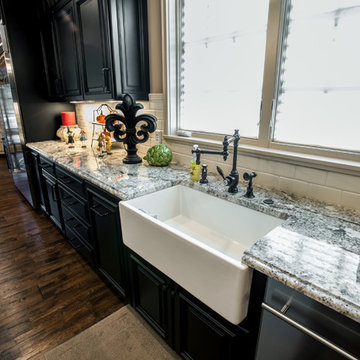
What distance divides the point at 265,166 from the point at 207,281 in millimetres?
805

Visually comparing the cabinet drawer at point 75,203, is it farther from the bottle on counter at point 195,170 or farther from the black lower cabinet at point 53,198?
the bottle on counter at point 195,170

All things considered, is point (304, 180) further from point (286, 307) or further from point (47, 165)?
point (47, 165)

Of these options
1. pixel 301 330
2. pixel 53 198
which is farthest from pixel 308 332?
pixel 53 198

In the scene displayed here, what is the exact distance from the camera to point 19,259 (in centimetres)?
228

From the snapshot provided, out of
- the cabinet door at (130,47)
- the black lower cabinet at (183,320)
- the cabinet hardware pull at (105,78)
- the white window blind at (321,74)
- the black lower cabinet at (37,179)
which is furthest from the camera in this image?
the black lower cabinet at (37,179)

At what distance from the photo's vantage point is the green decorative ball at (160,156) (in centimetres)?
186

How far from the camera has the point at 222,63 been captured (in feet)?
5.28

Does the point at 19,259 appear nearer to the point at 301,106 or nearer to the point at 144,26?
the point at 144,26

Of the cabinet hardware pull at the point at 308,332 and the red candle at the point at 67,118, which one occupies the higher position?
the red candle at the point at 67,118

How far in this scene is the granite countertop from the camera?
0.67 meters

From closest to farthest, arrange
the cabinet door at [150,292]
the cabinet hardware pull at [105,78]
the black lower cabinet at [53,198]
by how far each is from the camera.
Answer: the cabinet door at [150,292] → the cabinet hardware pull at [105,78] → the black lower cabinet at [53,198]

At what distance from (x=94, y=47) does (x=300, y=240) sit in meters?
2.05

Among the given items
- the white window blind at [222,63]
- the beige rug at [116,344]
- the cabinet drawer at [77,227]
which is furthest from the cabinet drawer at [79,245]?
the white window blind at [222,63]

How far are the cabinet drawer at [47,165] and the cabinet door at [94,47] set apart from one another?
735mm
